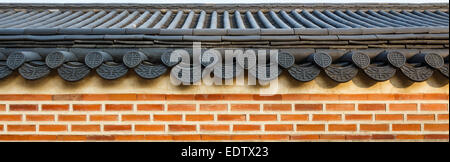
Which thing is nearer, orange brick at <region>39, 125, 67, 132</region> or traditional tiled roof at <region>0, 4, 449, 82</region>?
traditional tiled roof at <region>0, 4, 449, 82</region>

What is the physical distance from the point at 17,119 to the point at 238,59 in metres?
1.80

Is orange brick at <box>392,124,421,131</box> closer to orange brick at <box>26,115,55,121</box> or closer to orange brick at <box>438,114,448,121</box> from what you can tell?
orange brick at <box>438,114,448,121</box>

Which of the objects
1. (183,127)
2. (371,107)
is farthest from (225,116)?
(371,107)

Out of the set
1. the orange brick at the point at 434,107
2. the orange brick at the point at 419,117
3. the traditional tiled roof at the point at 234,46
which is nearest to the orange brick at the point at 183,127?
the traditional tiled roof at the point at 234,46

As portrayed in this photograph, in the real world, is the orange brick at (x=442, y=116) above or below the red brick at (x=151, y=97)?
below

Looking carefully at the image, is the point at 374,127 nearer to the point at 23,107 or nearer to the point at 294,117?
the point at 294,117

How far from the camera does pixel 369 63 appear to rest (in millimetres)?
1716

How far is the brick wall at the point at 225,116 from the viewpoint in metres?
2.01

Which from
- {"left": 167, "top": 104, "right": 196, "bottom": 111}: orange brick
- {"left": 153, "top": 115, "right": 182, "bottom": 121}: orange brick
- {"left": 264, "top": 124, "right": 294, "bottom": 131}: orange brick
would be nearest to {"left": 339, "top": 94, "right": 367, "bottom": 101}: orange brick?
{"left": 264, "top": 124, "right": 294, "bottom": 131}: orange brick

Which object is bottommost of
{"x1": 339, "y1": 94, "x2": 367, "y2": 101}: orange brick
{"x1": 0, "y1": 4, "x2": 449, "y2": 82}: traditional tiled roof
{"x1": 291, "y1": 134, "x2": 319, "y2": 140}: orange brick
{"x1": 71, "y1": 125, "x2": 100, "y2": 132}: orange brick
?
{"x1": 291, "y1": 134, "x2": 319, "y2": 140}: orange brick

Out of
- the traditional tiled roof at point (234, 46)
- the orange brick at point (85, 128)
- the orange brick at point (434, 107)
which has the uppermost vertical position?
the traditional tiled roof at point (234, 46)

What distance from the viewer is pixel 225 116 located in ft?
6.64

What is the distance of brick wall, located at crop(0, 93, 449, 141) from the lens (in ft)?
6.60

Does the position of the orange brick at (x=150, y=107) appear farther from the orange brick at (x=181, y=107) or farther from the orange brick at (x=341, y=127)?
the orange brick at (x=341, y=127)
